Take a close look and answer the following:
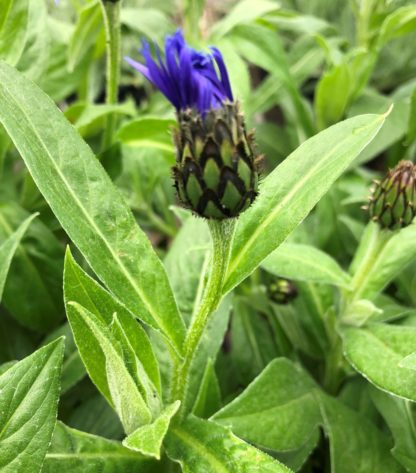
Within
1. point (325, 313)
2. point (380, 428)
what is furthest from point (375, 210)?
point (380, 428)

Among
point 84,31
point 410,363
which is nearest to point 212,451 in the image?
point 410,363

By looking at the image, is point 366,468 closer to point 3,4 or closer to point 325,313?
point 325,313

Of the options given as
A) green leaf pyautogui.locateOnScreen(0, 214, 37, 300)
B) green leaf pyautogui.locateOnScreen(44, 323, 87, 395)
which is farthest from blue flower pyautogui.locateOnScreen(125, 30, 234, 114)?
green leaf pyautogui.locateOnScreen(44, 323, 87, 395)

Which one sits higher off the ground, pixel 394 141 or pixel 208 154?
pixel 208 154

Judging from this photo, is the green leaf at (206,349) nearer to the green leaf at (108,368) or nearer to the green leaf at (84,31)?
the green leaf at (108,368)

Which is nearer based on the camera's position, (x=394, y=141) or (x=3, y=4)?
(x=3, y=4)

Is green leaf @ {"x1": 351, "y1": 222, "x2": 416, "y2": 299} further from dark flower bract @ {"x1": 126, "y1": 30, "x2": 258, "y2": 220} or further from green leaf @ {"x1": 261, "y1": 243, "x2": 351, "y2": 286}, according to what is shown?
dark flower bract @ {"x1": 126, "y1": 30, "x2": 258, "y2": 220}
